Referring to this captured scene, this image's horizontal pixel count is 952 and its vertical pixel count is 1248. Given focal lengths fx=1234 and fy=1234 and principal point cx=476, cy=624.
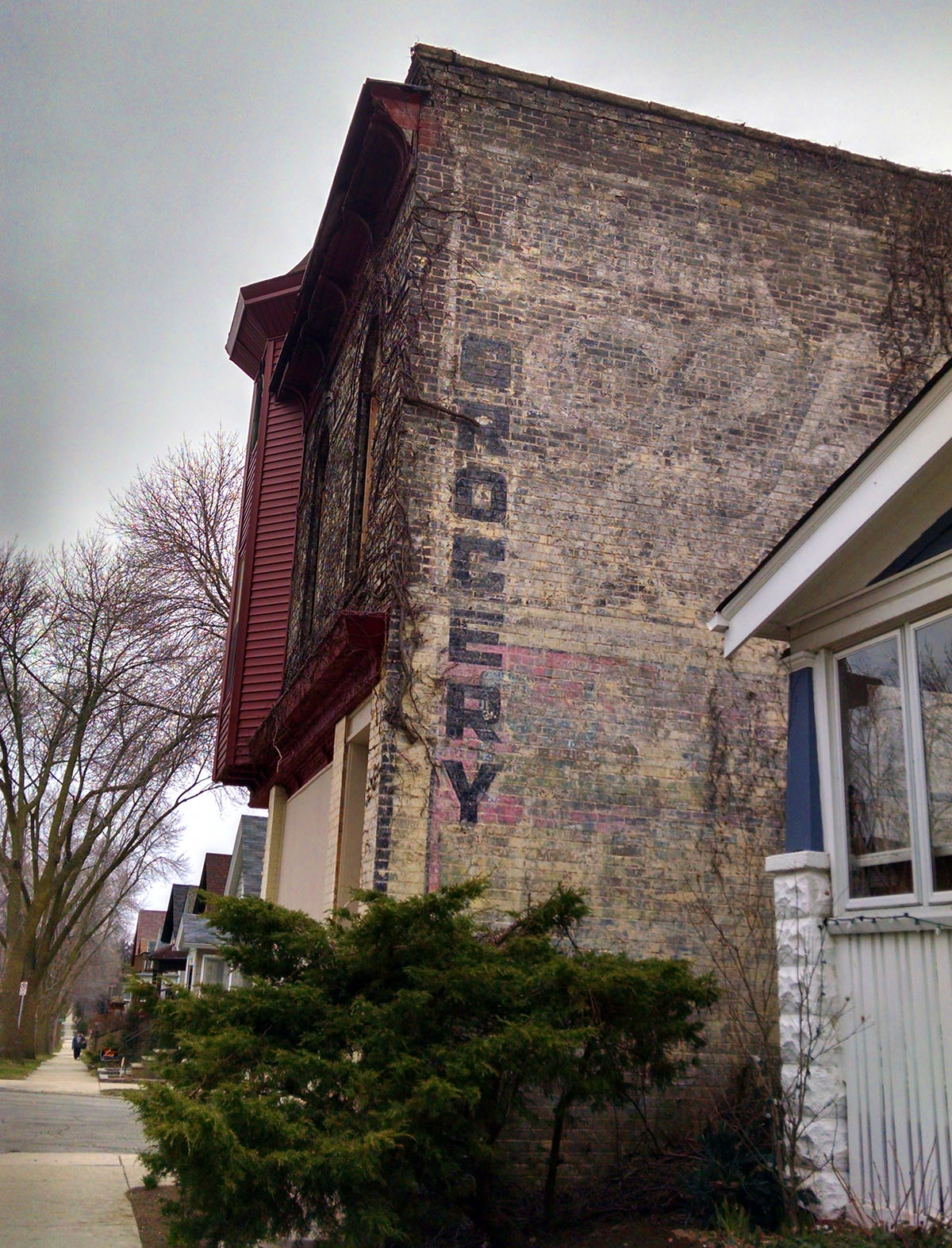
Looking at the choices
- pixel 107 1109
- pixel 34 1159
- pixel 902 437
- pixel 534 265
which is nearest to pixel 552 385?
pixel 534 265

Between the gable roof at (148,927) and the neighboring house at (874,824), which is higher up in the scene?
the gable roof at (148,927)

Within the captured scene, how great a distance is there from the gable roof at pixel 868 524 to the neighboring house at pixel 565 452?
3021 millimetres

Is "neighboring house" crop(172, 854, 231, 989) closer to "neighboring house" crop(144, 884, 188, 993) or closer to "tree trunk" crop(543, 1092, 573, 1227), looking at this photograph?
"neighboring house" crop(144, 884, 188, 993)

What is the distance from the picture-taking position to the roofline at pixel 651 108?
11602 millimetres

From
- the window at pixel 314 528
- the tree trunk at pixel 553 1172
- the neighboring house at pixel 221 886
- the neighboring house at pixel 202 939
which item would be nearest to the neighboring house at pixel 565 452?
the window at pixel 314 528

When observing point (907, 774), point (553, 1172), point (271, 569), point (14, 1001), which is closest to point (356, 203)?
point (271, 569)

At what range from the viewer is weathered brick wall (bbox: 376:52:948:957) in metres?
10.2

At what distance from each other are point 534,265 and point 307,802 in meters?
6.63

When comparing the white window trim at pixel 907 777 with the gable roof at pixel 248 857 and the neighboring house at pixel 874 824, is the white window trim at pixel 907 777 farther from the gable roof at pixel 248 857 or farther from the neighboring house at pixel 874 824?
the gable roof at pixel 248 857

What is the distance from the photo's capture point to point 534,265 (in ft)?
38.0

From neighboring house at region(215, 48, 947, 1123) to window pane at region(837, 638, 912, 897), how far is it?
3.36 metres

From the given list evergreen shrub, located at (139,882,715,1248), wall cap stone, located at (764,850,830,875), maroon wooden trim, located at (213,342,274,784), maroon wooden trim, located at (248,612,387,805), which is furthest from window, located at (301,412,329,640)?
wall cap stone, located at (764,850,830,875)

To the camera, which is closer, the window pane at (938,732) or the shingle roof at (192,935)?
the window pane at (938,732)

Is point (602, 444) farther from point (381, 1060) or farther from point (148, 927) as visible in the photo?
point (148, 927)
